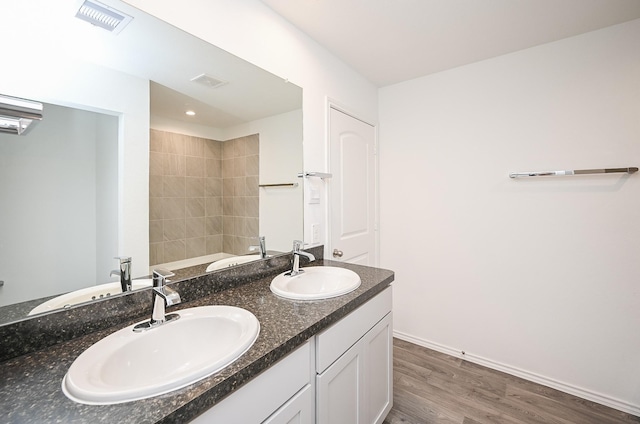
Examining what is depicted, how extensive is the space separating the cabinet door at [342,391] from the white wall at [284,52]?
0.82 metres

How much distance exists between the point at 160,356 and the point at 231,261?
1.80 ft

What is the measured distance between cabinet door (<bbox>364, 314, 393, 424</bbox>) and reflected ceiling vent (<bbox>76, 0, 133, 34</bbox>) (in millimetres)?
1615

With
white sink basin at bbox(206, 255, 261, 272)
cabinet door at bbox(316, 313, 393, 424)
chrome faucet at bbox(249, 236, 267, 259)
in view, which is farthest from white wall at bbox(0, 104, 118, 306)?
cabinet door at bbox(316, 313, 393, 424)

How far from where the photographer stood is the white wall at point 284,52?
116cm

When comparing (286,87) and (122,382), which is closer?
(122,382)

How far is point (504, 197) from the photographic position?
2.00 m

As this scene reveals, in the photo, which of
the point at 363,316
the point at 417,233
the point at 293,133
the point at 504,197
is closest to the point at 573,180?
the point at 504,197

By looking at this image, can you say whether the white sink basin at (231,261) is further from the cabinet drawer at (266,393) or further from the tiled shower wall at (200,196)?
the cabinet drawer at (266,393)

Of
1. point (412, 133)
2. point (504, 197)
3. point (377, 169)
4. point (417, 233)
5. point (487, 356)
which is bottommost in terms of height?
point (487, 356)

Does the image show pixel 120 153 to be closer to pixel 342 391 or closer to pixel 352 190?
pixel 342 391

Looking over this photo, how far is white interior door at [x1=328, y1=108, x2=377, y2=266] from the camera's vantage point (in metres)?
2.00

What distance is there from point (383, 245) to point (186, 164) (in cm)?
194

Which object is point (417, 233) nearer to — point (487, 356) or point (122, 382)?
point (487, 356)

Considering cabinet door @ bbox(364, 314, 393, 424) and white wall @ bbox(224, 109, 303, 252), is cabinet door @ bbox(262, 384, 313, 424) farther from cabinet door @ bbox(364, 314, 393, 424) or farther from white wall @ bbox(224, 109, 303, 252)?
white wall @ bbox(224, 109, 303, 252)
